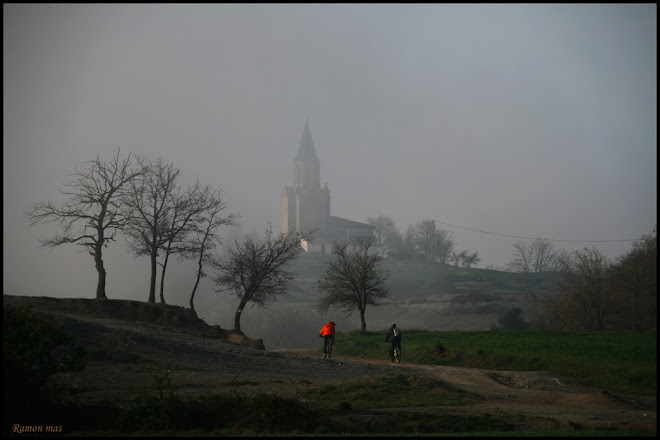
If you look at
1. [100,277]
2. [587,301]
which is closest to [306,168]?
[587,301]

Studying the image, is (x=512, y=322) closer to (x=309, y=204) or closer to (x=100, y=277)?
(x=100, y=277)

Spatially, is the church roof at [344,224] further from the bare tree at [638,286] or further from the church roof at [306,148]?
the bare tree at [638,286]

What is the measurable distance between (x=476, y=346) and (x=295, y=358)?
1096cm

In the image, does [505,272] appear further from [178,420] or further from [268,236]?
[178,420]

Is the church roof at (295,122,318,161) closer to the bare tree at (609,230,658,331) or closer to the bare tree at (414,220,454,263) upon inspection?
the bare tree at (414,220,454,263)

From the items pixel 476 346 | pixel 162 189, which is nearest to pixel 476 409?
pixel 476 346

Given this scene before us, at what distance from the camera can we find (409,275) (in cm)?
12925

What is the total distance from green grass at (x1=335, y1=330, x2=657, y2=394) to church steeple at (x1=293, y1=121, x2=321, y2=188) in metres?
140

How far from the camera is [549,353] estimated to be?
32.2m

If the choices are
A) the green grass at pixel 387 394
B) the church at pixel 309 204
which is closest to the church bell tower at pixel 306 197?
the church at pixel 309 204

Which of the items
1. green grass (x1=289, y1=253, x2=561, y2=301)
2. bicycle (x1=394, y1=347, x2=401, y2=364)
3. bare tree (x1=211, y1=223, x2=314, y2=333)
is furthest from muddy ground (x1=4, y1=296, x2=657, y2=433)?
green grass (x1=289, y1=253, x2=561, y2=301)

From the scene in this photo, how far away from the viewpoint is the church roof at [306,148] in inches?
7333

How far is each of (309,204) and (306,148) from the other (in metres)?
17.5

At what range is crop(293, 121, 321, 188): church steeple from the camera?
184m
